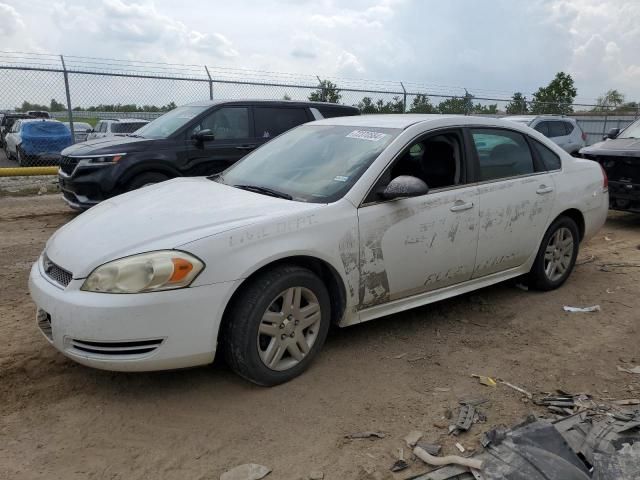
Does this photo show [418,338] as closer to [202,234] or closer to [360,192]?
[360,192]

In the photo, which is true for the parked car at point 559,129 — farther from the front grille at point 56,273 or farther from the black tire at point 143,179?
the front grille at point 56,273

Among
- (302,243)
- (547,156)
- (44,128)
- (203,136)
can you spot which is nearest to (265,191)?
(302,243)

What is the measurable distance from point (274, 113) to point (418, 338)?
17.4 feet

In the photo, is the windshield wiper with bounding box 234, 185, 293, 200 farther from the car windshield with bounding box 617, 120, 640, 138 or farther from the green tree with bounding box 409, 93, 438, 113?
the green tree with bounding box 409, 93, 438, 113

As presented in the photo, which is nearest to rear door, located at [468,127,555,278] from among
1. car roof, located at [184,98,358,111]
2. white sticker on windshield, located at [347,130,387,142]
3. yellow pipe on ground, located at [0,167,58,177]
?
white sticker on windshield, located at [347,130,387,142]

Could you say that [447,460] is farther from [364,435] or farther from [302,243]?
[302,243]

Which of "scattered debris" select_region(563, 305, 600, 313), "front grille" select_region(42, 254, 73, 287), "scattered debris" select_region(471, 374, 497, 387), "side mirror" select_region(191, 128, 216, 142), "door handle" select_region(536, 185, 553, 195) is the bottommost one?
"scattered debris" select_region(471, 374, 497, 387)

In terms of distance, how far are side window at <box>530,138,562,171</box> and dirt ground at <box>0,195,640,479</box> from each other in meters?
1.25

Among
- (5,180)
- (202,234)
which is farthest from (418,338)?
(5,180)

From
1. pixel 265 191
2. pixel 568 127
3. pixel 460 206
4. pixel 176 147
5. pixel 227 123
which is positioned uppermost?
pixel 227 123

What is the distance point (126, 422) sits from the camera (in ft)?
9.59

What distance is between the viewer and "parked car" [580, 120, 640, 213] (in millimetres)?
7812

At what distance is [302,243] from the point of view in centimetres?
324

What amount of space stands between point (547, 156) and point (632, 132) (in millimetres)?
5336
